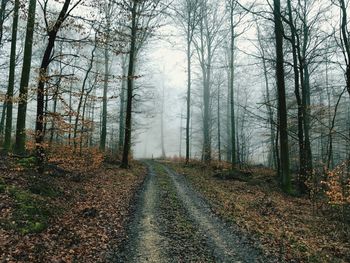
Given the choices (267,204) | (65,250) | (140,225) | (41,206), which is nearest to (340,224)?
(267,204)

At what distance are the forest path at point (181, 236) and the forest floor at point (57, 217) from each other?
0.57 metres

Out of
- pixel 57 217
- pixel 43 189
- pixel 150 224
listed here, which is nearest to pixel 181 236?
pixel 150 224

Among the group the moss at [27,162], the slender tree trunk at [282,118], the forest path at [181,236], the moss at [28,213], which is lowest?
the forest path at [181,236]

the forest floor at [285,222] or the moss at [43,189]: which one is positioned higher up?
the moss at [43,189]

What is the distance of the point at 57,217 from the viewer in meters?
9.27

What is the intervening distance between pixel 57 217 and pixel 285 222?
7.43 m

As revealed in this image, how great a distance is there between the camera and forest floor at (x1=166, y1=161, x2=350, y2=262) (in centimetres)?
768

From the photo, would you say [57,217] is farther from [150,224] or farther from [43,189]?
[150,224]

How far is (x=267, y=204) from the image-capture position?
482 inches

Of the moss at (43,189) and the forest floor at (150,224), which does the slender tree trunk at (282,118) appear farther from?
the moss at (43,189)

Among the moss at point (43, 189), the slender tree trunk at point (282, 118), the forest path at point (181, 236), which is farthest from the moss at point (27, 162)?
the slender tree trunk at point (282, 118)

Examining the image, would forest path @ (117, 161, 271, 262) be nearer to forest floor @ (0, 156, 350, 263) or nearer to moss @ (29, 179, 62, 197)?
forest floor @ (0, 156, 350, 263)

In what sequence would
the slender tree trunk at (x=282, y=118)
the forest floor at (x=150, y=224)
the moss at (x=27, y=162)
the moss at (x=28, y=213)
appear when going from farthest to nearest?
1. the slender tree trunk at (x=282, y=118)
2. the moss at (x=27, y=162)
3. the moss at (x=28, y=213)
4. the forest floor at (x=150, y=224)

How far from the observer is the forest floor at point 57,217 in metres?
7.11
